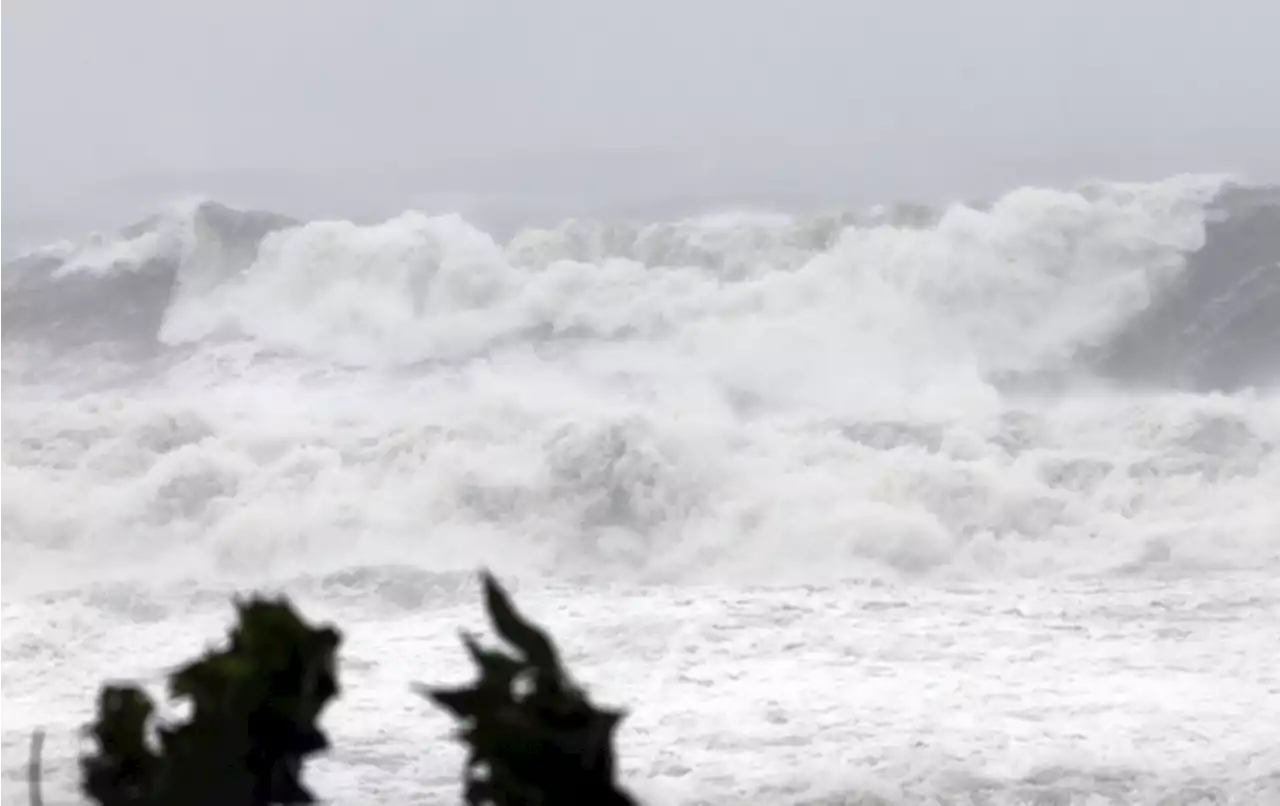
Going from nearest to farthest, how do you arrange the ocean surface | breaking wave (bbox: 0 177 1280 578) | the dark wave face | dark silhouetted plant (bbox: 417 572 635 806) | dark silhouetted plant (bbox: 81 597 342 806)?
dark silhouetted plant (bbox: 417 572 635 806) < dark silhouetted plant (bbox: 81 597 342 806) < the ocean surface < breaking wave (bbox: 0 177 1280 578) < the dark wave face

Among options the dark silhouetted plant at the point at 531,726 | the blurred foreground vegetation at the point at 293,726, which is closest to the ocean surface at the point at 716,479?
the blurred foreground vegetation at the point at 293,726

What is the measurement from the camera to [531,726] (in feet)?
6.02

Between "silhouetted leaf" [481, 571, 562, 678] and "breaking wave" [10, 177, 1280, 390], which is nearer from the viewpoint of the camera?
"silhouetted leaf" [481, 571, 562, 678]

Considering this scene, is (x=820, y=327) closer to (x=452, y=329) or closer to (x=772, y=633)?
(x=452, y=329)

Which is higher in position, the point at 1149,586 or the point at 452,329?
the point at 452,329

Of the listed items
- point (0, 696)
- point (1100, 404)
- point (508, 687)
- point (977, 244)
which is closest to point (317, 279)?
point (977, 244)

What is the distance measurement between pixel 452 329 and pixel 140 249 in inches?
208

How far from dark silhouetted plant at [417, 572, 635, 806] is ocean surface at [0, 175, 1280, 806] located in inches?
199

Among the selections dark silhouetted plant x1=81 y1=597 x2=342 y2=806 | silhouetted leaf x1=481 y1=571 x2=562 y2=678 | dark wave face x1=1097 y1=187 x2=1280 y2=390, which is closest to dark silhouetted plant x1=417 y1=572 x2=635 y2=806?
silhouetted leaf x1=481 y1=571 x2=562 y2=678

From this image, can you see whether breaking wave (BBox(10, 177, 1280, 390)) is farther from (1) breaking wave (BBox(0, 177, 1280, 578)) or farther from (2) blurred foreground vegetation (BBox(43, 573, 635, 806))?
(2) blurred foreground vegetation (BBox(43, 573, 635, 806))

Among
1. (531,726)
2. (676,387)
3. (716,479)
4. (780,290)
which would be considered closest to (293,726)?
(531,726)

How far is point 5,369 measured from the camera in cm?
1867

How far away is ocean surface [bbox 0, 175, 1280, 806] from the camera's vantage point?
304 inches

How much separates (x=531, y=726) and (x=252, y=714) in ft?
1.19
